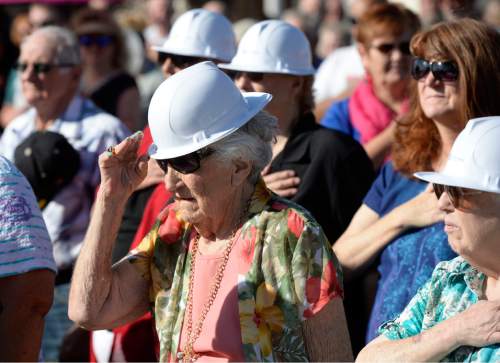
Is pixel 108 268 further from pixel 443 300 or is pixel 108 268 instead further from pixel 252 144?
pixel 443 300

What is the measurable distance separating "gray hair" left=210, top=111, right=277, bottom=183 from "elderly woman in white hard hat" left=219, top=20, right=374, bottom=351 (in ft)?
3.36

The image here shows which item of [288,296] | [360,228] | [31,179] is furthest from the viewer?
[31,179]

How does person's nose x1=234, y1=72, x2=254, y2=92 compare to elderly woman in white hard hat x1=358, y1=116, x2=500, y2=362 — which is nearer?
elderly woman in white hard hat x1=358, y1=116, x2=500, y2=362

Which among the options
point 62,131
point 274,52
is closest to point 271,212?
point 274,52

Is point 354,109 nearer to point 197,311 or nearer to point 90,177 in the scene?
point 90,177

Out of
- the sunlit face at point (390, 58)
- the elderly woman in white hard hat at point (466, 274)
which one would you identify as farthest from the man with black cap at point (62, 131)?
the elderly woman in white hard hat at point (466, 274)

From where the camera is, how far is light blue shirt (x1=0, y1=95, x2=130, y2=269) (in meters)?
5.89

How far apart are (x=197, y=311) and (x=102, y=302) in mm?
356

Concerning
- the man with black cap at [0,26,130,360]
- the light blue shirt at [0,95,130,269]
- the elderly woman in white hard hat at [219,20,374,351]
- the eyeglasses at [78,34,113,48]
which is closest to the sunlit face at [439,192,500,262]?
the elderly woman in white hard hat at [219,20,374,351]

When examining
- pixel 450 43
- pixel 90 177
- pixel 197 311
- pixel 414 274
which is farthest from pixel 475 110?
pixel 90 177

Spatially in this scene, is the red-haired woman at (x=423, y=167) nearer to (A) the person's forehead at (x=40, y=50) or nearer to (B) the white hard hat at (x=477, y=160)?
(B) the white hard hat at (x=477, y=160)

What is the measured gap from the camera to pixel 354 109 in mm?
5836

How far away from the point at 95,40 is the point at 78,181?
2.10m

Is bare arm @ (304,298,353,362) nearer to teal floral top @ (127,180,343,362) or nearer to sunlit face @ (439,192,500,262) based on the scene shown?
teal floral top @ (127,180,343,362)
